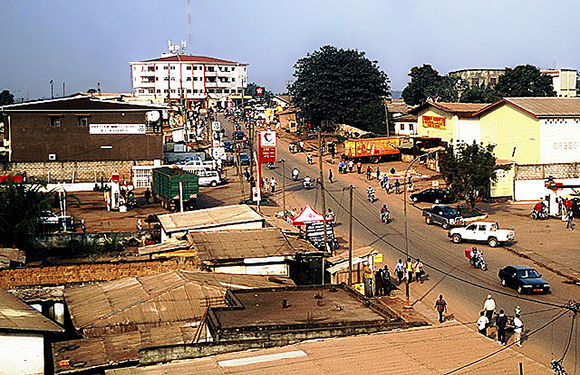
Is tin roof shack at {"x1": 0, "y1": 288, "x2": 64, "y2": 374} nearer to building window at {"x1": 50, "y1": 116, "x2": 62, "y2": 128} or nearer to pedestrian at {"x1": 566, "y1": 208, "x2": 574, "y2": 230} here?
pedestrian at {"x1": 566, "y1": 208, "x2": 574, "y2": 230}

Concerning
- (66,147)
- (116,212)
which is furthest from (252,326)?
(66,147)

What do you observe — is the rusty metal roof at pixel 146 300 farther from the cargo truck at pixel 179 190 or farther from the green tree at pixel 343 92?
the green tree at pixel 343 92

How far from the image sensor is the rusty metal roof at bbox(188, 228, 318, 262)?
27.2 meters

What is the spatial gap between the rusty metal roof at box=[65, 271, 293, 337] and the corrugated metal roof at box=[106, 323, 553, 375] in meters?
4.67

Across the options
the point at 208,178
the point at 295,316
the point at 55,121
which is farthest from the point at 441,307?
the point at 55,121

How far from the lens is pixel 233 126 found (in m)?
101

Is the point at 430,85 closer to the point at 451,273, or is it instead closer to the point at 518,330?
the point at 451,273

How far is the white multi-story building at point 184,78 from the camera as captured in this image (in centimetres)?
13762

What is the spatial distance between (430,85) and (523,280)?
103 meters

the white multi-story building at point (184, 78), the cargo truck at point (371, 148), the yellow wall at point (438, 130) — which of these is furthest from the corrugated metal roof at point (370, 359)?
the white multi-story building at point (184, 78)

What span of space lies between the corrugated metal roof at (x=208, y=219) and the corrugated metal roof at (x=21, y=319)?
448 inches

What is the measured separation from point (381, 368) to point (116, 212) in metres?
34.1

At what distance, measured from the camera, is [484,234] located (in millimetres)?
37312

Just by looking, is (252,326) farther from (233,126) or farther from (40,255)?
(233,126)
